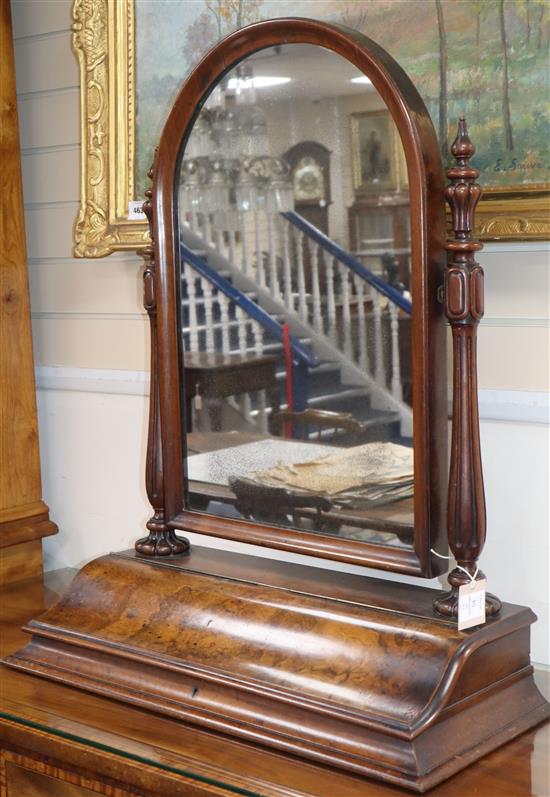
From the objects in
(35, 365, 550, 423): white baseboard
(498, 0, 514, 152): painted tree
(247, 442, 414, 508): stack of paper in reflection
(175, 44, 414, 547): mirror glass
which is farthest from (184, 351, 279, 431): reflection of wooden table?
(498, 0, 514, 152): painted tree

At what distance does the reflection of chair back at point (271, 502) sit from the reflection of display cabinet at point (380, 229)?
1.22 ft

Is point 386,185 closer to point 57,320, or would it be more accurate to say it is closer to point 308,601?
point 308,601

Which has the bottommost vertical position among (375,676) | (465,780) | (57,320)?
(465,780)

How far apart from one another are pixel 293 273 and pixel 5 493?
978mm

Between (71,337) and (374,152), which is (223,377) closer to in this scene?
(374,152)

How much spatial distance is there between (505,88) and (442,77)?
0.10m

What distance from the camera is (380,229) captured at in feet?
4.93

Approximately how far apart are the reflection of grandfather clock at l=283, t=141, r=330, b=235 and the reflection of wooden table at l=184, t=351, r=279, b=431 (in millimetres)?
230

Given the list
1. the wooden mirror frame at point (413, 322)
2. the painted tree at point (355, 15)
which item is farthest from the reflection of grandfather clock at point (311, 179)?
the painted tree at point (355, 15)

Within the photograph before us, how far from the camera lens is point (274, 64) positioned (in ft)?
5.27

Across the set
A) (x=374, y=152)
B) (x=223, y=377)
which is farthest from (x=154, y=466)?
(x=374, y=152)

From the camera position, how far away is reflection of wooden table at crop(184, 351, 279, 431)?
1.66 metres

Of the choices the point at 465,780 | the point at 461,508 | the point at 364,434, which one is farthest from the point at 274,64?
the point at 465,780

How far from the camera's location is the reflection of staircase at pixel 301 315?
1.52m
